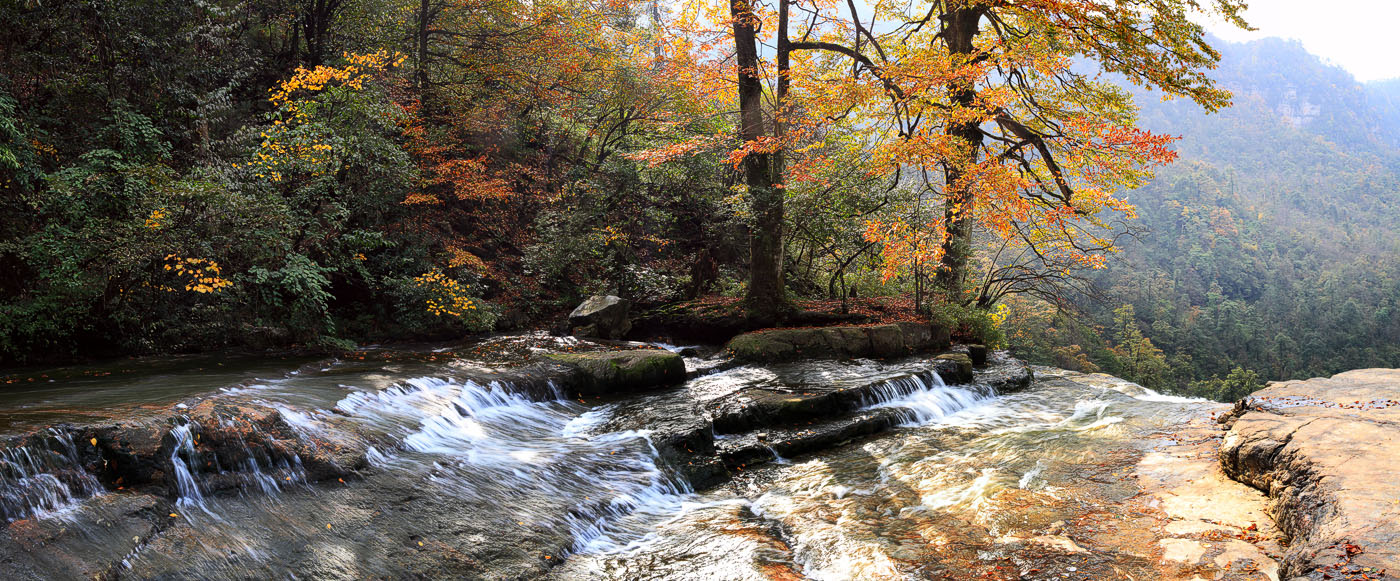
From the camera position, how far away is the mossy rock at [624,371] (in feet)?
29.9

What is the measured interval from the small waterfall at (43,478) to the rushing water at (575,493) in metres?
0.01

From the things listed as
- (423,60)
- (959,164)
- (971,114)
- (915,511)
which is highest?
(423,60)

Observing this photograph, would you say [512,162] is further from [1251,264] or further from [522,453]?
[1251,264]

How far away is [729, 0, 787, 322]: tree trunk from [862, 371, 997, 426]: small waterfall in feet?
10.9

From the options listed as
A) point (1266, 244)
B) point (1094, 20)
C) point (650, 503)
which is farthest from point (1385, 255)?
point (650, 503)

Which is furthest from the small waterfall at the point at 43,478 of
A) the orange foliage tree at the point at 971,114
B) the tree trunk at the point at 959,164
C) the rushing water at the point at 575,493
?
the tree trunk at the point at 959,164

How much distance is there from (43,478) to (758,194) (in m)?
9.76

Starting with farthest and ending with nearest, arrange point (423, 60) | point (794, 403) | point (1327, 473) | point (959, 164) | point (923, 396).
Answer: point (423, 60) < point (959, 164) < point (923, 396) < point (794, 403) < point (1327, 473)

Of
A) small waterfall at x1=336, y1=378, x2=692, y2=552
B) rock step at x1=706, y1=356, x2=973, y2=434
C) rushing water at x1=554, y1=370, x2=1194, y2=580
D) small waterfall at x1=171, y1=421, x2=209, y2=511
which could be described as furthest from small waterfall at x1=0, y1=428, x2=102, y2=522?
rock step at x1=706, y1=356, x2=973, y2=434

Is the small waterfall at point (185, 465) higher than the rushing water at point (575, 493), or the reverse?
the small waterfall at point (185, 465)

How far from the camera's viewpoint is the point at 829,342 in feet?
37.0

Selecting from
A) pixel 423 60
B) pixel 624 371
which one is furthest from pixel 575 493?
pixel 423 60

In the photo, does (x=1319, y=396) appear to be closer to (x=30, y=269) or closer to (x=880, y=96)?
(x=880, y=96)

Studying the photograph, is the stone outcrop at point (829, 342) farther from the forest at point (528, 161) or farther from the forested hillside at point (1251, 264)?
the forested hillside at point (1251, 264)
